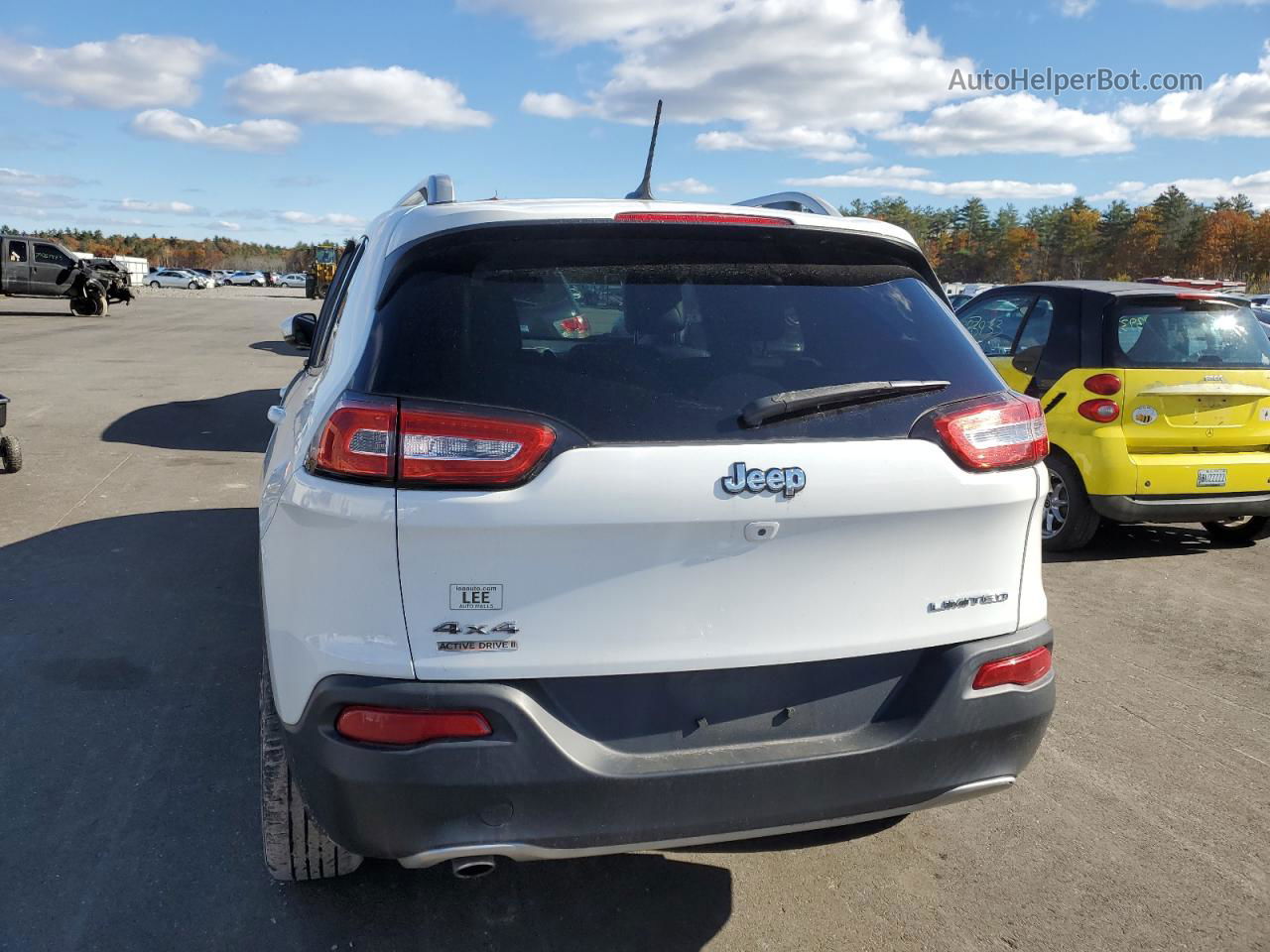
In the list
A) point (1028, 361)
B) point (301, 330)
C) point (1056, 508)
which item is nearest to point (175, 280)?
point (301, 330)

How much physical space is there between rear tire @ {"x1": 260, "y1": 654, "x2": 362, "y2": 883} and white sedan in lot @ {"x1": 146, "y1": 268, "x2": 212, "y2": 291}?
3520 inches

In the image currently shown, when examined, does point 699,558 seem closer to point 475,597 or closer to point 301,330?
point 475,597

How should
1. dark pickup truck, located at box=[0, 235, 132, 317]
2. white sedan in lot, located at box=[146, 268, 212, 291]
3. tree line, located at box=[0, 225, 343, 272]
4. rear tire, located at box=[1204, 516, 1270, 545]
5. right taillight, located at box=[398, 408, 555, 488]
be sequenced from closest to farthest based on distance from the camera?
right taillight, located at box=[398, 408, 555, 488] → rear tire, located at box=[1204, 516, 1270, 545] → dark pickup truck, located at box=[0, 235, 132, 317] → white sedan in lot, located at box=[146, 268, 212, 291] → tree line, located at box=[0, 225, 343, 272]

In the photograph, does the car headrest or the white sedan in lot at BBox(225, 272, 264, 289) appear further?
the white sedan in lot at BBox(225, 272, 264, 289)

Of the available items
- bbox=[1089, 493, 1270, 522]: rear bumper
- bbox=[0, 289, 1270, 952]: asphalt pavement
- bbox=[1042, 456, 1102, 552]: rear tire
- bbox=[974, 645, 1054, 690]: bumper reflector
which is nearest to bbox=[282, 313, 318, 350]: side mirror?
bbox=[0, 289, 1270, 952]: asphalt pavement

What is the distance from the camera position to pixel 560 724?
221 centimetres

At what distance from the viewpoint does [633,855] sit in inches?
123

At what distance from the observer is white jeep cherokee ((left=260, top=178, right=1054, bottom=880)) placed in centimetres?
216

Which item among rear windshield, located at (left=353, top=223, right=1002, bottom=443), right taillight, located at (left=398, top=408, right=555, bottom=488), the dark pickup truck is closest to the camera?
right taillight, located at (left=398, top=408, right=555, bottom=488)

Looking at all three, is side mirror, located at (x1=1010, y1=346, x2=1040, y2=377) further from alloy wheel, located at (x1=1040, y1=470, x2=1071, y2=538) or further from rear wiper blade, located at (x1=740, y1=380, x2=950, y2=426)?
rear wiper blade, located at (x1=740, y1=380, x2=950, y2=426)

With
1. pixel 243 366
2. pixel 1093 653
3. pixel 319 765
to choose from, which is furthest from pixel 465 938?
pixel 243 366

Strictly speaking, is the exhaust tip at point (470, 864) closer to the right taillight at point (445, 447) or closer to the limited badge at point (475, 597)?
the limited badge at point (475, 597)

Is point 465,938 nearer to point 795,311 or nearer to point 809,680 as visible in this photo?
point 809,680

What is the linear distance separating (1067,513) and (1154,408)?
2.79 ft
